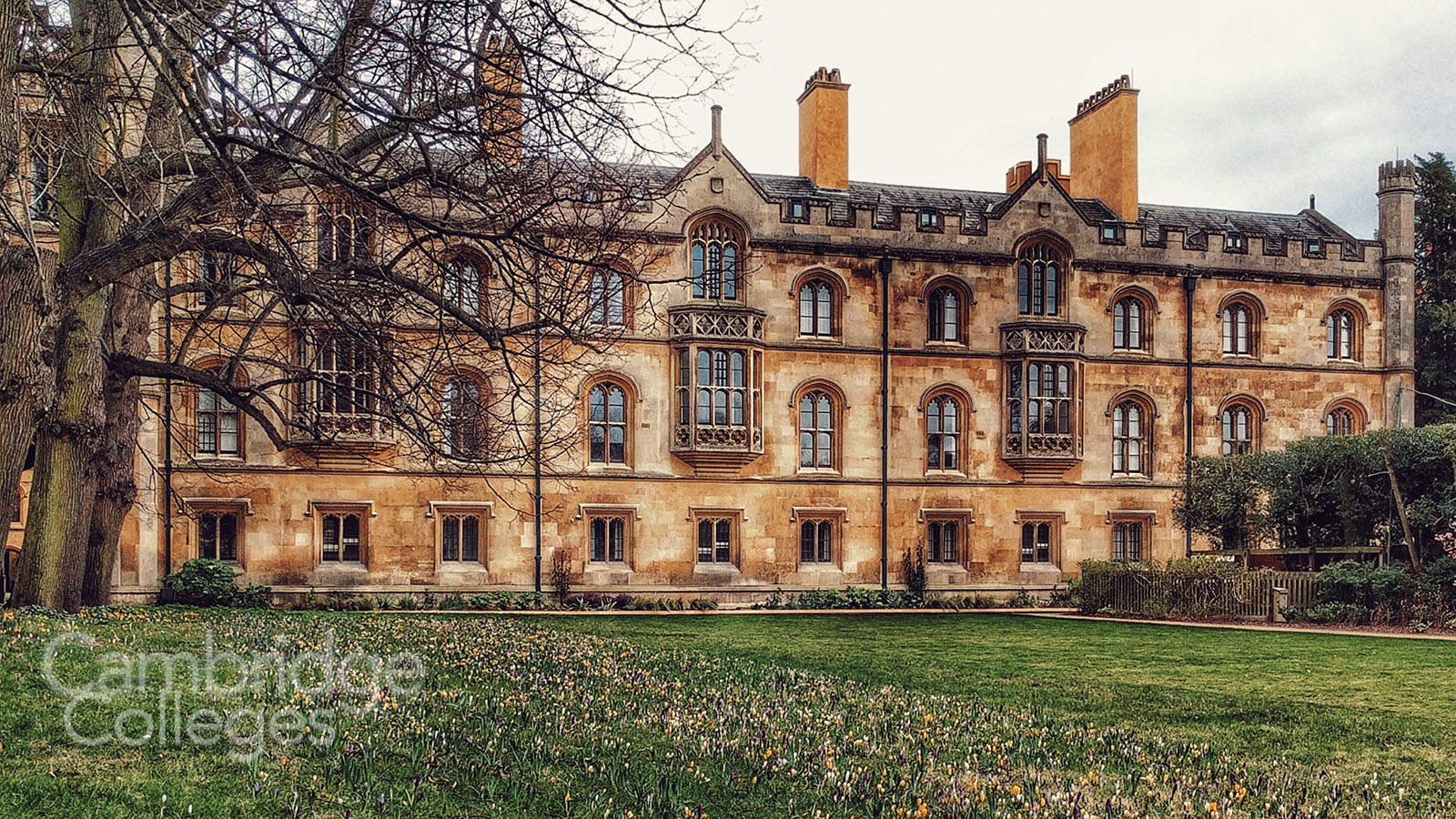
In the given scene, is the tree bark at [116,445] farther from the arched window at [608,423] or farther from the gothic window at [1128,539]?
the gothic window at [1128,539]

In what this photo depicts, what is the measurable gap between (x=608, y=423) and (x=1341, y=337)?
1914 centimetres

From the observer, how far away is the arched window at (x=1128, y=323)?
32188 mm

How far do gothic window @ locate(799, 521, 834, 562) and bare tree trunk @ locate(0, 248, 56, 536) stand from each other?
68.4 ft

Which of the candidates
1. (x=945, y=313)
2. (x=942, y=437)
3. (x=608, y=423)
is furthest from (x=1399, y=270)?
(x=608, y=423)

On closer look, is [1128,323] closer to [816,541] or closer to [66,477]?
[816,541]

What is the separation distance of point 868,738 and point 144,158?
288 inches

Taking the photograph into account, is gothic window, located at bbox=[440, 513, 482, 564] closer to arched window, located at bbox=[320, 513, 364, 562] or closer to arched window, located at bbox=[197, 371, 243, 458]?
arched window, located at bbox=[320, 513, 364, 562]

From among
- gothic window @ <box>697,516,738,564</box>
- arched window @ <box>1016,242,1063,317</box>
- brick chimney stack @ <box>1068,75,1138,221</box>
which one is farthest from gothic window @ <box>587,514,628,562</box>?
brick chimney stack @ <box>1068,75,1138,221</box>

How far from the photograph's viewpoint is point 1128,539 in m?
31.9

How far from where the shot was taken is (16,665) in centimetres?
829

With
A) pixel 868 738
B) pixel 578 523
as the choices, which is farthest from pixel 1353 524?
pixel 868 738

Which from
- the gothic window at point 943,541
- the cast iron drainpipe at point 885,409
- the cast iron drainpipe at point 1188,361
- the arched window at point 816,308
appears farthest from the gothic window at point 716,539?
the cast iron drainpipe at point 1188,361

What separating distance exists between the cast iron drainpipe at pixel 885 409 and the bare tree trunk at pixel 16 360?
21706 millimetres

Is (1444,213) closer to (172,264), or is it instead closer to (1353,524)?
(1353,524)
